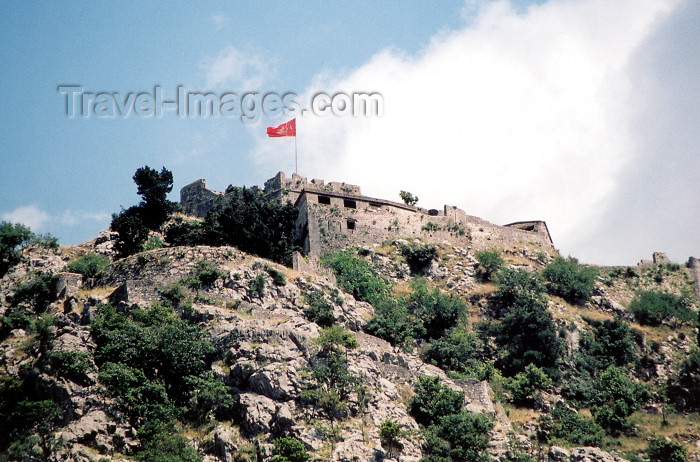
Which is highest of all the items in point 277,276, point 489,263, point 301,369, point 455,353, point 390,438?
point 489,263

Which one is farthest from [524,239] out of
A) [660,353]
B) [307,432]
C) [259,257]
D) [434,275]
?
[307,432]

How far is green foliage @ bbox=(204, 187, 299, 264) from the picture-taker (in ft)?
160

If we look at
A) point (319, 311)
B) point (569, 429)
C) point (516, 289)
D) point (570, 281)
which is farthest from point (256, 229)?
point (570, 281)

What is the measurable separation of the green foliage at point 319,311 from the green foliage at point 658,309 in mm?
23158

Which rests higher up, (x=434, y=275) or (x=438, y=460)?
(x=434, y=275)

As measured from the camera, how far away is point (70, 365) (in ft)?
122

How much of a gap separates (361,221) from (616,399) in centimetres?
2107

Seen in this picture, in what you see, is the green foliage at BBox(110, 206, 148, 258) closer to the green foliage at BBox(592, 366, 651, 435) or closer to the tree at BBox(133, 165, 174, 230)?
the tree at BBox(133, 165, 174, 230)

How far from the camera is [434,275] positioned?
59281 millimetres

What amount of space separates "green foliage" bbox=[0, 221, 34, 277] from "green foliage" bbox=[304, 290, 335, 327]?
58.2 feet

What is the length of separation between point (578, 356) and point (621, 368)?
241 cm

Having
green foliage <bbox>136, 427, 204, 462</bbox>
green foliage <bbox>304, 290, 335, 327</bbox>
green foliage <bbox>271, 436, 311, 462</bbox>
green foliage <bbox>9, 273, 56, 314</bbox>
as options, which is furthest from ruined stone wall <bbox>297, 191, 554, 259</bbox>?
green foliage <bbox>136, 427, 204, 462</bbox>

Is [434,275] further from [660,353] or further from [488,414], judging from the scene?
[488,414]

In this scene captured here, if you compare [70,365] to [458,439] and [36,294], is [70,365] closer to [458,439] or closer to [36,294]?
[36,294]
